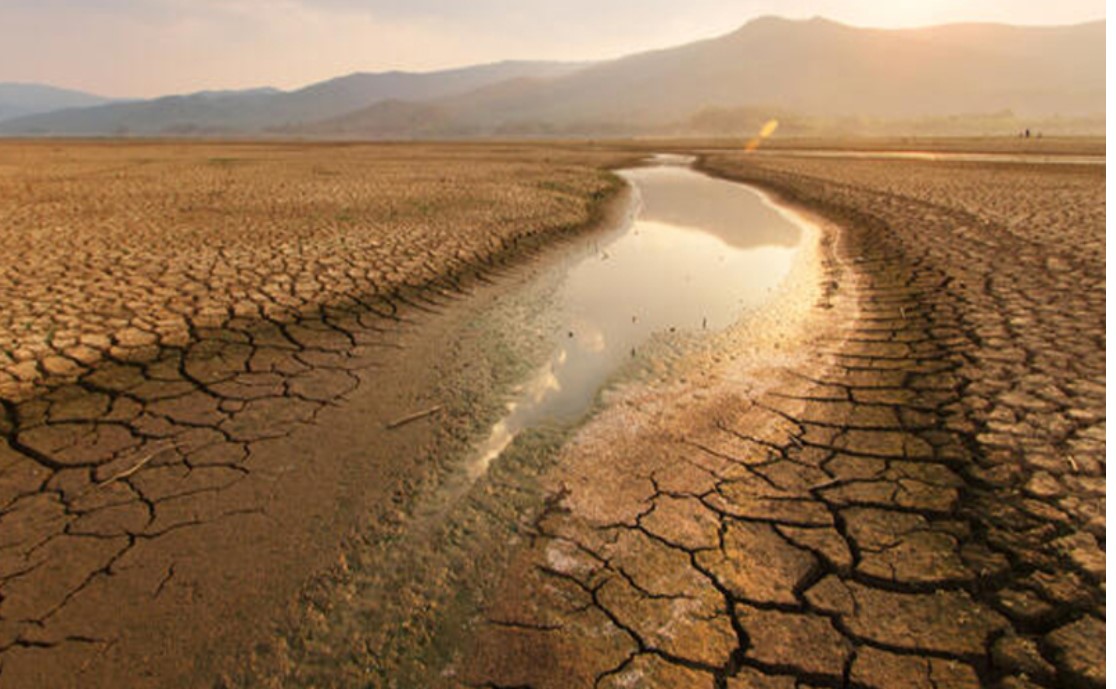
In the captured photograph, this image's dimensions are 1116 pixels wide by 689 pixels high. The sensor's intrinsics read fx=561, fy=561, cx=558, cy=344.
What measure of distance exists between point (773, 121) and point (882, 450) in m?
85.2

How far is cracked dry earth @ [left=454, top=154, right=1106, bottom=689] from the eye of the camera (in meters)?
1.69

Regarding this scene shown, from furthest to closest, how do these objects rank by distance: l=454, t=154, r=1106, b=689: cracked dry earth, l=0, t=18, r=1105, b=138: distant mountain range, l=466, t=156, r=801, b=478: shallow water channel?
l=0, t=18, r=1105, b=138: distant mountain range → l=466, t=156, r=801, b=478: shallow water channel → l=454, t=154, r=1106, b=689: cracked dry earth

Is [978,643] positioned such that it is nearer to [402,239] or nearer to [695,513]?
[695,513]


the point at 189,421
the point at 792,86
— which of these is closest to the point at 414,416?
the point at 189,421

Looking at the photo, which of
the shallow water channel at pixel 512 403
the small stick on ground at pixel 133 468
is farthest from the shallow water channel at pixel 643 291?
the small stick on ground at pixel 133 468

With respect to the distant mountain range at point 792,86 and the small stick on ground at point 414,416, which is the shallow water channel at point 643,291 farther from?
the distant mountain range at point 792,86

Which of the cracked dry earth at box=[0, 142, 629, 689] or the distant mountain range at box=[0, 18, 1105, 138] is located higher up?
the distant mountain range at box=[0, 18, 1105, 138]

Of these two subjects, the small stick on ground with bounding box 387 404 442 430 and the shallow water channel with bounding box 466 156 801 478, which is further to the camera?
the shallow water channel with bounding box 466 156 801 478

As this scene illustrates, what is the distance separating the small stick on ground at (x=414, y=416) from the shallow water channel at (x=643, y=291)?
429mm

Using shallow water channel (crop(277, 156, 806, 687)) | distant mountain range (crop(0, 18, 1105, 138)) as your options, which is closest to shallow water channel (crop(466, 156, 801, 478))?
shallow water channel (crop(277, 156, 806, 687))

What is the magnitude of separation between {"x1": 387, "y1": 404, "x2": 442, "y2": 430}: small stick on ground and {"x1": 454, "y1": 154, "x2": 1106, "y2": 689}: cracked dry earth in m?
0.98

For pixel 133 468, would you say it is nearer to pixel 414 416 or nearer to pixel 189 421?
pixel 189 421

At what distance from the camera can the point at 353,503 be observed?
251 cm

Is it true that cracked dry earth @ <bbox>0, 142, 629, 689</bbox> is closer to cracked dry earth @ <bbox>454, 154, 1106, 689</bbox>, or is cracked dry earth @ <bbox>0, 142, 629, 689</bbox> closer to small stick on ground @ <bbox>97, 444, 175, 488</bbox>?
small stick on ground @ <bbox>97, 444, 175, 488</bbox>
